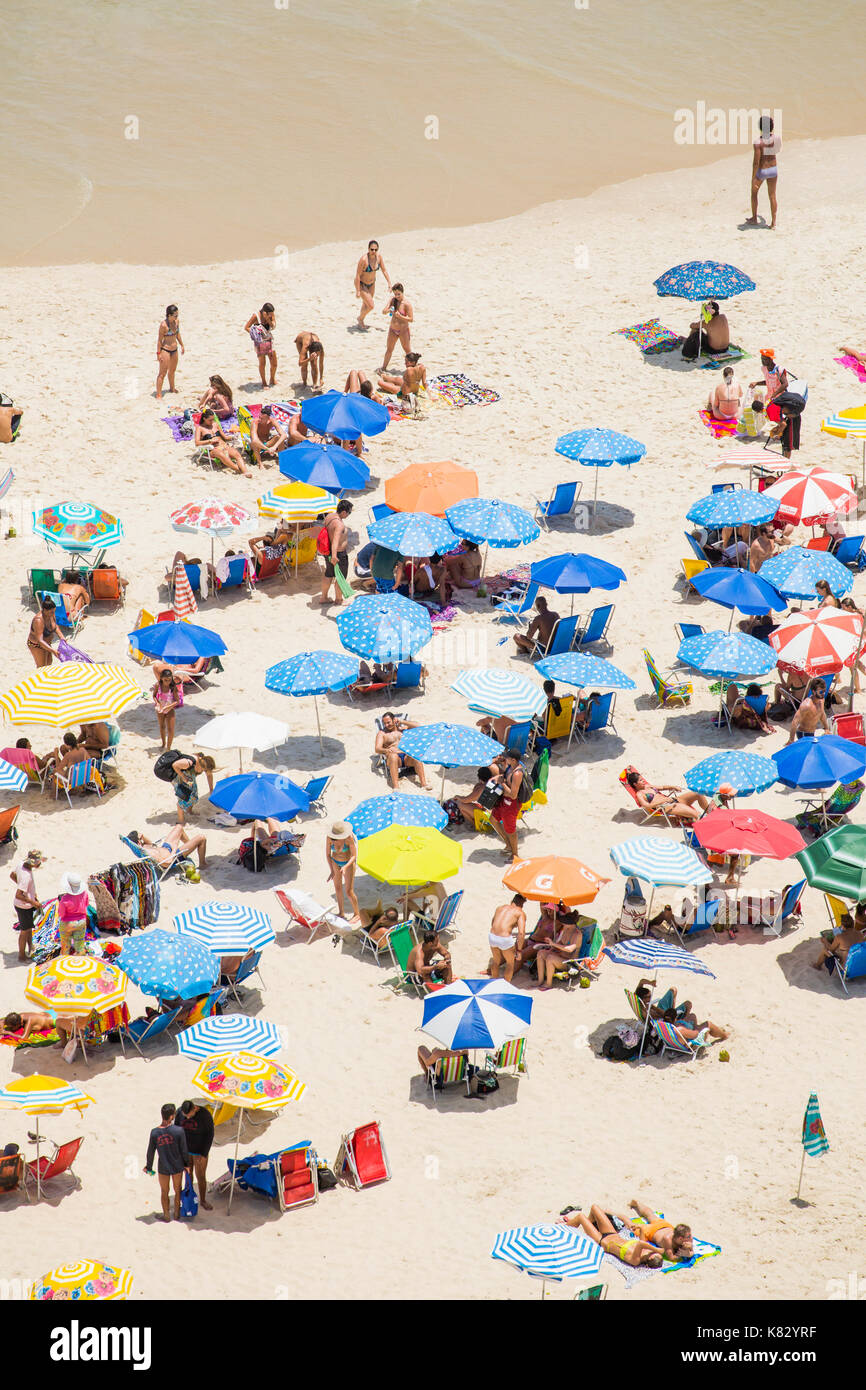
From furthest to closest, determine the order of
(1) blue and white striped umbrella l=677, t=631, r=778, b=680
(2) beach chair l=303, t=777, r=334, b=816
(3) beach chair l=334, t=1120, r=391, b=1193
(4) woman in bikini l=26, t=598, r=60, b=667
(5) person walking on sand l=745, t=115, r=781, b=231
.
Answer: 1. (5) person walking on sand l=745, t=115, r=781, b=231
2. (4) woman in bikini l=26, t=598, r=60, b=667
3. (1) blue and white striped umbrella l=677, t=631, r=778, b=680
4. (2) beach chair l=303, t=777, r=334, b=816
5. (3) beach chair l=334, t=1120, r=391, b=1193

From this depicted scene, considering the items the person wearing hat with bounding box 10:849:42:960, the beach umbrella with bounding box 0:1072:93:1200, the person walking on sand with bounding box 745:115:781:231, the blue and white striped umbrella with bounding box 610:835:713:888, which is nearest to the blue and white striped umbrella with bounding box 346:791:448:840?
the blue and white striped umbrella with bounding box 610:835:713:888

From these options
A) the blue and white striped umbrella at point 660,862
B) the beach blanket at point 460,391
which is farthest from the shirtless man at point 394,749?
the beach blanket at point 460,391

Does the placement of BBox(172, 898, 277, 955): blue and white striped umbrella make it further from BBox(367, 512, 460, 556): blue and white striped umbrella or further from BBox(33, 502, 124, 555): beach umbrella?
BBox(33, 502, 124, 555): beach umbrella

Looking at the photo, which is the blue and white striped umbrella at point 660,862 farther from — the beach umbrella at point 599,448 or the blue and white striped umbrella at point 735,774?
the beach umbrella at point 599,448

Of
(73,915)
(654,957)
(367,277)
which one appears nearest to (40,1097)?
(73,915)

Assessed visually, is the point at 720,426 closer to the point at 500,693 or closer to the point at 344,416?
the point at 344,416

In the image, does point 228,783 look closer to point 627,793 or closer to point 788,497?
point 627,793
